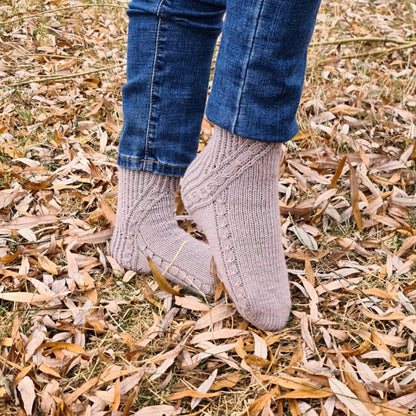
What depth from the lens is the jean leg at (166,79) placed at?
0.82 metres

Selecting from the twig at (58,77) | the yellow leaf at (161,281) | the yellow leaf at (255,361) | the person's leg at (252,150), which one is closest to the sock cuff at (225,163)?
the person's leg at (252,150)

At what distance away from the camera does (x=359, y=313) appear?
0.95 meters

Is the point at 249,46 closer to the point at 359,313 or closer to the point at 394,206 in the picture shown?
the point at 359,313

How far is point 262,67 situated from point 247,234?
309 mm

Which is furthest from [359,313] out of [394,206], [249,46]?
[249,46]

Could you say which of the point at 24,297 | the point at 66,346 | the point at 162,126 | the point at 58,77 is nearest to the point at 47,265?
the point at 24,297

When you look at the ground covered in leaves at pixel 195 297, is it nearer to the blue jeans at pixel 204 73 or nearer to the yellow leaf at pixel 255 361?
the yellow leaf at pixel 255 361

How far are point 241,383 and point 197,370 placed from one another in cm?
8

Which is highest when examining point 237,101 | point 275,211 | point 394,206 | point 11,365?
point 237,101

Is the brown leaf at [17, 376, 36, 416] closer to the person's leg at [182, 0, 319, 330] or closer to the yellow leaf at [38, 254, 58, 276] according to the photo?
the yellow leaf at [38, 254, 58, 276]

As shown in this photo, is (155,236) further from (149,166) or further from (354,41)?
(354,41)

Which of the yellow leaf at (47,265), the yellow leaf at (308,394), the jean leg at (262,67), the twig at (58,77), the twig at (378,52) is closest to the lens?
the jean leg at (262,67)

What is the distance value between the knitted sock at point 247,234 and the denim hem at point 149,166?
0.18 feet

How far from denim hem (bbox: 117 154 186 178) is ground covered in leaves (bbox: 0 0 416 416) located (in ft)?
0.76
